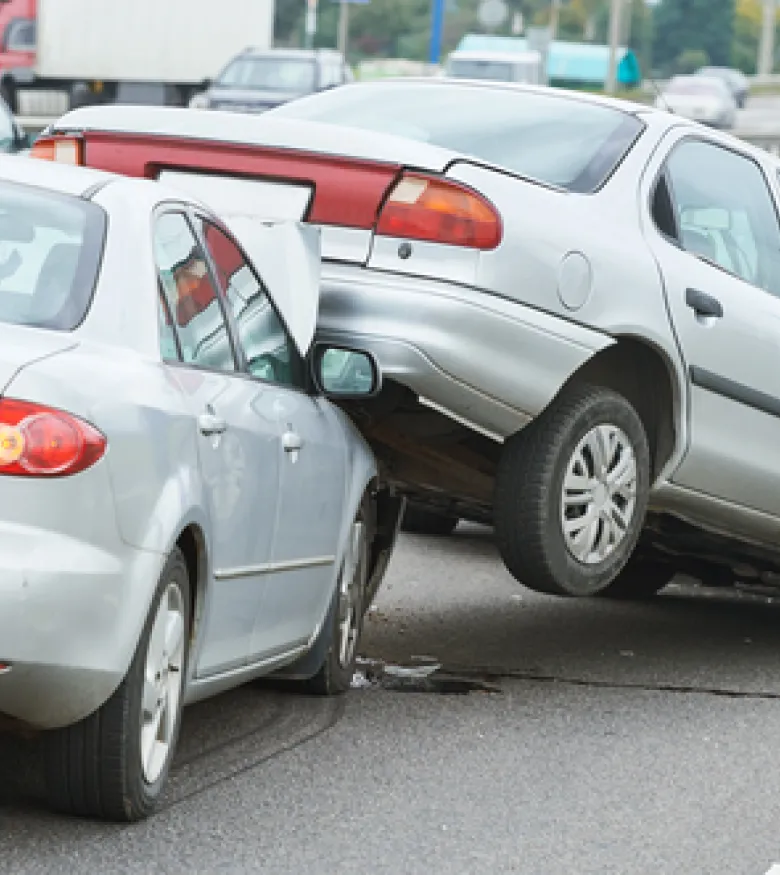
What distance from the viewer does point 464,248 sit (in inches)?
273

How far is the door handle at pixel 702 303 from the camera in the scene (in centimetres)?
767

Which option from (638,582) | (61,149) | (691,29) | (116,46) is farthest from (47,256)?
(691,29)

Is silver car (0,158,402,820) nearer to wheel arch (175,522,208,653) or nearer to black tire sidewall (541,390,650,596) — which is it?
wheel arch (175,522,208,653)

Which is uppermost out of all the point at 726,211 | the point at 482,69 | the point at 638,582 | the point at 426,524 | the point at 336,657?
the point at 726,211

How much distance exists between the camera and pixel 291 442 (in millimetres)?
6207

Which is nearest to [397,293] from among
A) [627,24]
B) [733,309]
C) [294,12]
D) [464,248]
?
[464,248]

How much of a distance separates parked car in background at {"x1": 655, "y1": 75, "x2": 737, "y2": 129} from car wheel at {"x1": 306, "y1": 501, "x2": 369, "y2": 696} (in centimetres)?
5466

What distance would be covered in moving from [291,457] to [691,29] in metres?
139

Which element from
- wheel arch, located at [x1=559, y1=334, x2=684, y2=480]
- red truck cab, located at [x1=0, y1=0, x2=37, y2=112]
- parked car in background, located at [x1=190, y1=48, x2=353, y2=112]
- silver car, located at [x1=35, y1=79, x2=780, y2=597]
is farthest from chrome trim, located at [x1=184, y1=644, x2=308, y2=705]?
red truck cab, located at [x1=0, y1=0, x2=37, y2=112]

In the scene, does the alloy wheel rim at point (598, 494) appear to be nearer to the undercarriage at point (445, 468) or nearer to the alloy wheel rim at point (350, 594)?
the undercarriage at point (445, 468)

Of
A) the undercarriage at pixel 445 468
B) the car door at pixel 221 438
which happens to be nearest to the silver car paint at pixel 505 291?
the undercarriage at pixel 445 468

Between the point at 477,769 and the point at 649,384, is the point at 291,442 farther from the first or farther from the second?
the point at 649,384

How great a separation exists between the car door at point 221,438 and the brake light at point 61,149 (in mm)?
1475

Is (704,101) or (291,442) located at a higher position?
(291,442)
